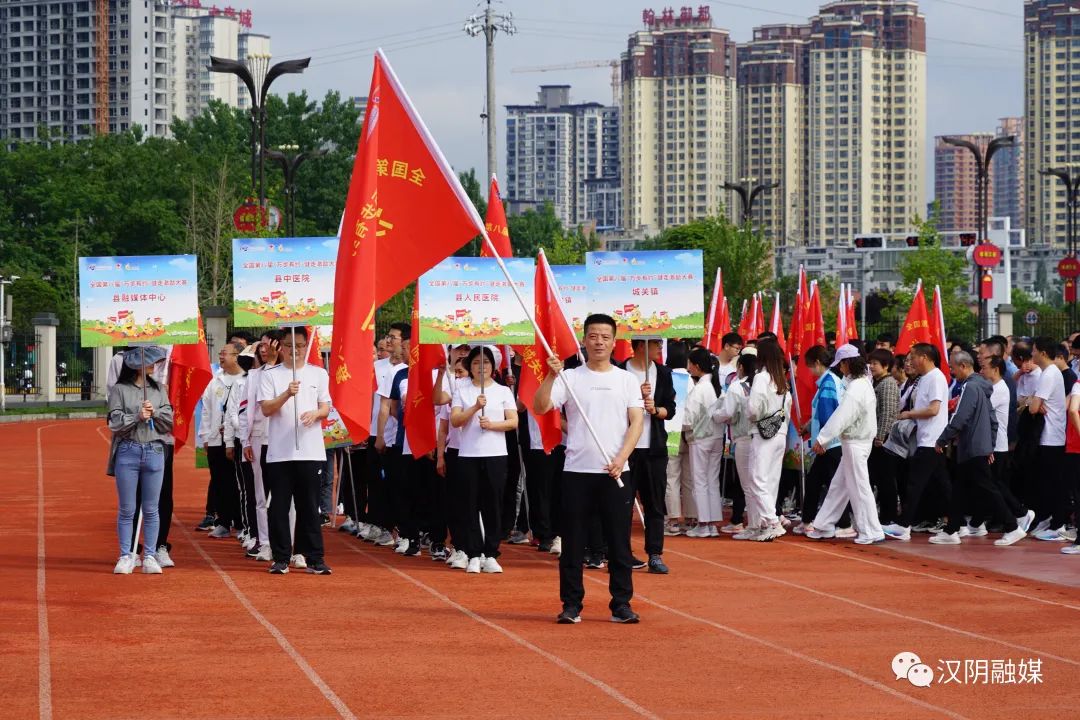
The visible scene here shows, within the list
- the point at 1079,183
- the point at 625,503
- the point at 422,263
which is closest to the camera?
the point at 625,503

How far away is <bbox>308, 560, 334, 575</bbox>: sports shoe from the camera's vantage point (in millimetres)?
12383

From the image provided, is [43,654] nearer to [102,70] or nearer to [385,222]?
[385,222]

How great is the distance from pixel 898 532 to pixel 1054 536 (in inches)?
57.6

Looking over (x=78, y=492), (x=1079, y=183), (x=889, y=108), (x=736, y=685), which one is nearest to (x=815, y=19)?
(x=889, y=108)

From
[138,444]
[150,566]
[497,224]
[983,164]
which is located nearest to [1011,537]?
[497,224]

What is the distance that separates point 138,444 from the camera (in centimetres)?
1220

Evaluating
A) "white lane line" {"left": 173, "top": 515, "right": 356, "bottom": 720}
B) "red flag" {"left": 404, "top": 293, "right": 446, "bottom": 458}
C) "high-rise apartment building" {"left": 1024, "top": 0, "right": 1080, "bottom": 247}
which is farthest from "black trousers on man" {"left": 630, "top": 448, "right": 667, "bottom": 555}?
"high-rise apartment building" {"left": 1024, "top": 0, "right": 1080, "bottom": 247}

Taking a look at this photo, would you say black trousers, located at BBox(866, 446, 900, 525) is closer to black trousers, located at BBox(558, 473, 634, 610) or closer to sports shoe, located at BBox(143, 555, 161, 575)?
black trousers, located at BBox(558, 473, 634, 610)

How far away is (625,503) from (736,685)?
2.16m

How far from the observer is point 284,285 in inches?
495

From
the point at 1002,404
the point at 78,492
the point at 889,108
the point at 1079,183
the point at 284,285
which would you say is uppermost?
the point at 889,108

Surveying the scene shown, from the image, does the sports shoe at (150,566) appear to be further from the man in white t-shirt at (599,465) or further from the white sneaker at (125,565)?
the man in white t-shirt at (599,465)

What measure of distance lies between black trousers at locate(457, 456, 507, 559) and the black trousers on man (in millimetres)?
1066

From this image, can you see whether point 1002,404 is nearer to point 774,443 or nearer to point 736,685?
point 774,443
